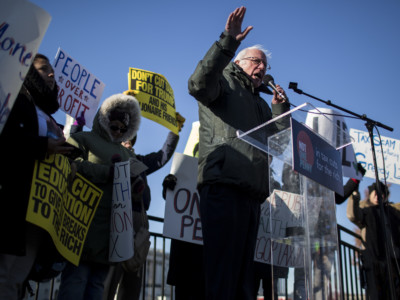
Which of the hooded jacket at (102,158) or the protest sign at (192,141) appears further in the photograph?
the protest sign at (192,141)

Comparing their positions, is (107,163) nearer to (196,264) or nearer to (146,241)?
(146,241)

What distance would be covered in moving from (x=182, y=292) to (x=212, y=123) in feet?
5.49

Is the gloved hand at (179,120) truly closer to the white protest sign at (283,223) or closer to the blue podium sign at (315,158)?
the blue podium sign at (315,158)

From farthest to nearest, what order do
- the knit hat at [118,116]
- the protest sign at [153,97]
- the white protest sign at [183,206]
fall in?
the protest sign at [153,97] → the white protest sign at [183,206] → the knit hat at [118,116]

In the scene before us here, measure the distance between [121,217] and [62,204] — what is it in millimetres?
675

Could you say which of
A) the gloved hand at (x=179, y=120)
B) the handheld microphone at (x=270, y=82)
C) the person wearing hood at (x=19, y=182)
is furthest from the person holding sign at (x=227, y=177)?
the gloved hand at (x=179, y=120)

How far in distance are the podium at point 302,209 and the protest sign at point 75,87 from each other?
2.94 meters

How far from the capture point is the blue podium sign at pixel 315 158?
8.19 ft

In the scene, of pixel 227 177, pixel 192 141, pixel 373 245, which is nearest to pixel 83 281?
pixel 227 177

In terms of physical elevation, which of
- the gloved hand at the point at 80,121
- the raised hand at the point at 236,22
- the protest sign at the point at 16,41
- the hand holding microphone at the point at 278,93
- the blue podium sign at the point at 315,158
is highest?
the gloved hand at the point at 80,121

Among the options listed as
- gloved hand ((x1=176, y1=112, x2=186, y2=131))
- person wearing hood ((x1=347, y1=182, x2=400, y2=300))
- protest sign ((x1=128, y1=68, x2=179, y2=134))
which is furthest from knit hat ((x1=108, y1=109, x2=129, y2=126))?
person wearing hood ((x1=347, y1=182, x2=400, y2=300))

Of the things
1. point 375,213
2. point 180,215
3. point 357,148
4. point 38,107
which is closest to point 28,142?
point 38,107

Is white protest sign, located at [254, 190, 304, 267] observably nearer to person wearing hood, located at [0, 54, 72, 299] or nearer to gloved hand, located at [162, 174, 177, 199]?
person wearing hood, located at [0, 54, 72, 299]

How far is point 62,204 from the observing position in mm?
2795
